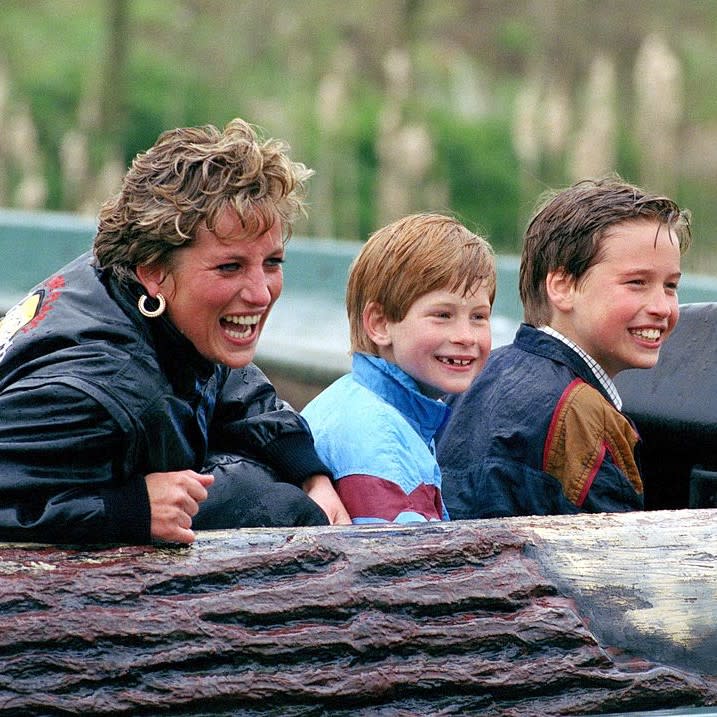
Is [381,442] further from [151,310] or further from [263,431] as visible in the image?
[151,310]

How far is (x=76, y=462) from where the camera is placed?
2.26 m

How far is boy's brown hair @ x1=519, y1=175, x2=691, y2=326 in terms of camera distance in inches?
127

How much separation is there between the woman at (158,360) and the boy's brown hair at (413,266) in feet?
1.18

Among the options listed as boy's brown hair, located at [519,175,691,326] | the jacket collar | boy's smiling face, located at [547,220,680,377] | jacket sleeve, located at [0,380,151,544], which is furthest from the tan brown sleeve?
jacket sleeve, located at [0,380,151,544]

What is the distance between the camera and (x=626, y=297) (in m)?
3.21

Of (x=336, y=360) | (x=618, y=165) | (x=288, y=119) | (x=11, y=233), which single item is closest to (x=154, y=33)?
(x=288, y=119)

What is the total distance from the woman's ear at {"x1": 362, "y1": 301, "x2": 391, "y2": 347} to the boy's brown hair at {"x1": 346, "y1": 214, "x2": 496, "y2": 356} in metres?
0.01

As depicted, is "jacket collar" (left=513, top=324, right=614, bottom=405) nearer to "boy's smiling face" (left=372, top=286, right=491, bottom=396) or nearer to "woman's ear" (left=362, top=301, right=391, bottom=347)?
"boy's smiling face" (left=372, top=286, right=491, bottom=396)

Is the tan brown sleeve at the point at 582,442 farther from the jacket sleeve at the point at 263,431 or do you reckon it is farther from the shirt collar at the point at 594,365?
the jacket sleeve at the point at 263,431

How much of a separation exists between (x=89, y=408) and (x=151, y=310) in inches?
11.5

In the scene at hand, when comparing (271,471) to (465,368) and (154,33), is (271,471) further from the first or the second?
(154,33)

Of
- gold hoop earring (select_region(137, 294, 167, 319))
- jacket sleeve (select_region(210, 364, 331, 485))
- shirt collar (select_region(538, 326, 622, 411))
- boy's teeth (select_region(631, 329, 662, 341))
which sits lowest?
jacket sleeve (select_region(210, 364, 331, 485))

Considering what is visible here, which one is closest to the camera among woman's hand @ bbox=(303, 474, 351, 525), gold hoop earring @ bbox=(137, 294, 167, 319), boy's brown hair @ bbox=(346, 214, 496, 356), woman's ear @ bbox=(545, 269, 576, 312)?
gold hoop earring @ bbox=(137, 294, 167, 319)

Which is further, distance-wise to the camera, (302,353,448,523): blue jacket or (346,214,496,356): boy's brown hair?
(346,214,496,356): boy's brown hair
